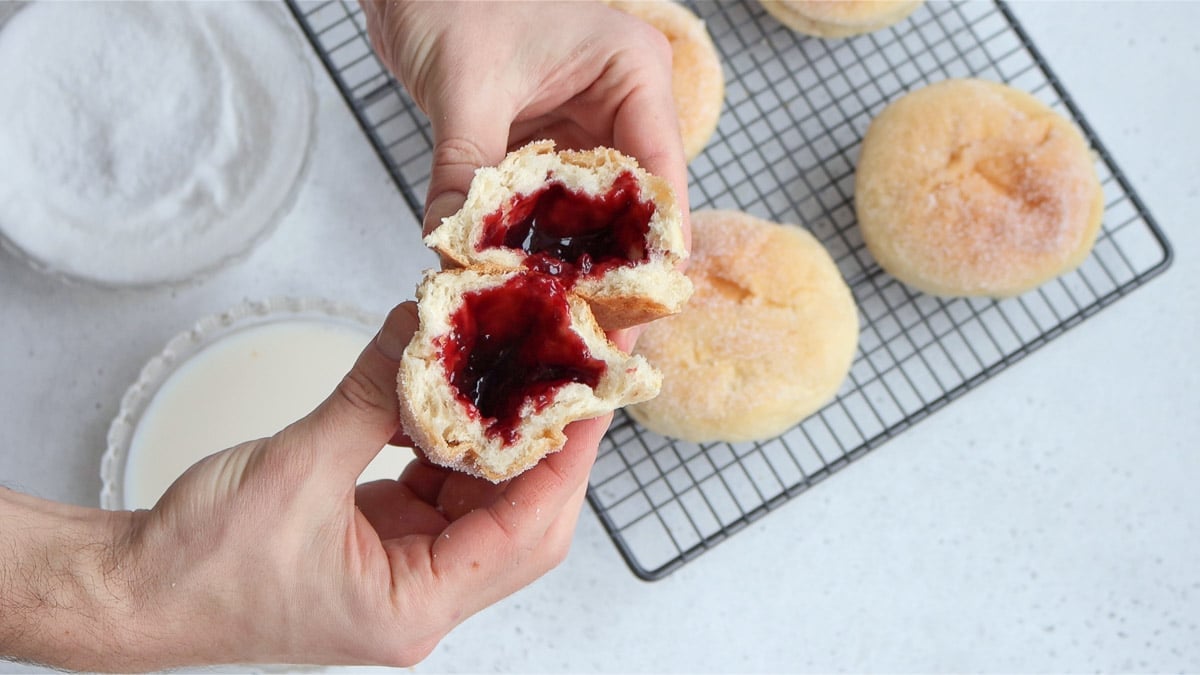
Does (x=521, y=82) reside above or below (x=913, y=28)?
above

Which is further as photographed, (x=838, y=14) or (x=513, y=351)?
(x=838, y=14)

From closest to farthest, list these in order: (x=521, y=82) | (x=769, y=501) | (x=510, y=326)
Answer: (x=510, y=326)
(x=521, y=82)
(x=769, y=501)

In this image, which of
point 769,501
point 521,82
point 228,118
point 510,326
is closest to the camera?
point 510,326

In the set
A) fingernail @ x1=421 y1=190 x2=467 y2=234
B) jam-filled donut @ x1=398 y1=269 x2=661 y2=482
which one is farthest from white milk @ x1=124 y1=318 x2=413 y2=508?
jam-filled donut @ x1=398 y1=269 x2=661 y2=482

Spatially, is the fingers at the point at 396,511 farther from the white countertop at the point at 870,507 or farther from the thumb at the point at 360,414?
the white countertop at the point at 870,507

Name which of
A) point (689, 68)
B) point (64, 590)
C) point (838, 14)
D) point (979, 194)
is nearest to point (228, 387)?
point (64, 590)

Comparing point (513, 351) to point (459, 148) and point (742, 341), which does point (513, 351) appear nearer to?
point (459, 148)

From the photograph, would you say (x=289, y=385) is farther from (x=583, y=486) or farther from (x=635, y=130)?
(x=635, y=130)

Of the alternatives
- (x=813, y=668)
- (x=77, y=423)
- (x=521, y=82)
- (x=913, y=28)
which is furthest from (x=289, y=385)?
(x=913, y=28)
